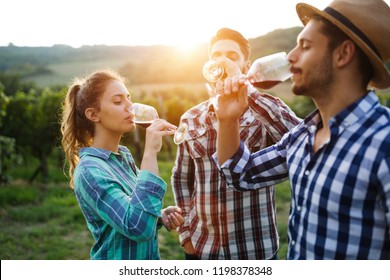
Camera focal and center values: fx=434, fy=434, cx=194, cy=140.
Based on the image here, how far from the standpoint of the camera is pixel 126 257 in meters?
2.19

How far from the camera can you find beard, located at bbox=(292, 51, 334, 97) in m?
1.73

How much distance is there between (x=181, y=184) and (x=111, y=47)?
21513mm

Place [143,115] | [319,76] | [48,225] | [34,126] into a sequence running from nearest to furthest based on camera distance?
[319,76] → [143,115] → [48,225] → [34,126]

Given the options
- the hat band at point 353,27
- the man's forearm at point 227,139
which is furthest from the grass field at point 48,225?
the hat band at point 353,27

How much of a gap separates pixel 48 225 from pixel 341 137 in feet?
19.8

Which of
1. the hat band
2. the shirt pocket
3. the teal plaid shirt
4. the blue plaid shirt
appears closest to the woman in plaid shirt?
the teal plaid shirt

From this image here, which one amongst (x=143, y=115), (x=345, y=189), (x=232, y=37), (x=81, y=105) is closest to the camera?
(x=345, y=189)

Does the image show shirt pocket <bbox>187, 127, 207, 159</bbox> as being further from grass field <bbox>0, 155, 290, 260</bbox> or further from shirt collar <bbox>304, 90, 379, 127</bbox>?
grass field <bbox>0, 155, 290, 260</bbox>

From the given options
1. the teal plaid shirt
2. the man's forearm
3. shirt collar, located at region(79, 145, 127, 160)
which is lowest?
the teal plaid shirt

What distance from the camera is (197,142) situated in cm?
279

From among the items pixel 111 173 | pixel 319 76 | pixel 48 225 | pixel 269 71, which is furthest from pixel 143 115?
pixel 48 225

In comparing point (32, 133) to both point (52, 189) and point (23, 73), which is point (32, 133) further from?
point (23, 73)

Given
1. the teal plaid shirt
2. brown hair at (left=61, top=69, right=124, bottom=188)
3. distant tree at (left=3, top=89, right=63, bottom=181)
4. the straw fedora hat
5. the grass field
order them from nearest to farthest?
the straw fedora hat < the teal plaid shirt < brown hair at (left=61, top=69, right=124, bottom=188) < the grass field < distant tree at (left=3, top=89, right=63, bottom=181)

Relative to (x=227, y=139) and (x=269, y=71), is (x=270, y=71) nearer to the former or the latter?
(x=269, y=71)
